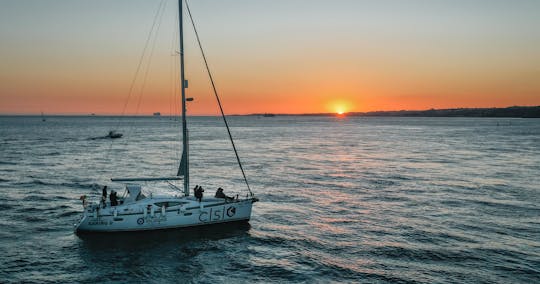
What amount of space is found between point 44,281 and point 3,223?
1243 cm

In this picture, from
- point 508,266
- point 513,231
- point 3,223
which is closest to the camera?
point 508,266

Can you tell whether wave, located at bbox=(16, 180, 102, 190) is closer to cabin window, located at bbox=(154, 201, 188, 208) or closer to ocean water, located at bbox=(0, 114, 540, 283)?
ocean water, located at bbox=(0, 114, 540, 283)

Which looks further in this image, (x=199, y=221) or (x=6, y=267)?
(x=199, y=221)

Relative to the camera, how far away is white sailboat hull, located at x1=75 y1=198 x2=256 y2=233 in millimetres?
28359

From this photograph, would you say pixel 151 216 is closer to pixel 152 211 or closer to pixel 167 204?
pixel 152 211

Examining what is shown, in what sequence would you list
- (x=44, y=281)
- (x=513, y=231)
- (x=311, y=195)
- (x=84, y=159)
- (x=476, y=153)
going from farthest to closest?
1. (x=476, y=153)
2. (x=84, y=159)
3. (x=311, y=195)
4. (x=513, y=231)
5. (x=44, y=281)

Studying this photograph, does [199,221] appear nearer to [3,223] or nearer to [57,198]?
[3,223]

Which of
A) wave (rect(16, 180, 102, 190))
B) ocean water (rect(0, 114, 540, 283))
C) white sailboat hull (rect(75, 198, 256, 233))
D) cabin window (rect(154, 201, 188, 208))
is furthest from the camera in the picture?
wave (rect(16, 180, 102, 190))

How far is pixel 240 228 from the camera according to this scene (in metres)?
31.0

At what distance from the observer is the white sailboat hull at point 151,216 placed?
28359mm

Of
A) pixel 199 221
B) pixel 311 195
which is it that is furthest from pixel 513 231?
pixel 199 221

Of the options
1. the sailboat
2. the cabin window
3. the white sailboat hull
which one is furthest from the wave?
the cabin window

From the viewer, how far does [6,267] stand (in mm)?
23312

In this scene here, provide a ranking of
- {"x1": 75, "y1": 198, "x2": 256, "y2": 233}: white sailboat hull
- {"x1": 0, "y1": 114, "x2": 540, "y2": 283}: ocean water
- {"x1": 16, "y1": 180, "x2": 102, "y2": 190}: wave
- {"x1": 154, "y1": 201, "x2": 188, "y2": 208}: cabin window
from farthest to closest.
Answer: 1. {"x1": 16, "y1": 180, "x2": 102, "y2": 190}: wave
2. {"x1": 154, "y1": 201, "x2": 188, "y2": 208}: cabin window
3. {"x1": 75, "y1": 198, "x2": 256, "y2": 233}: white sailboat hull
4. {"x1": 0, "y1": 114, "x2": 540, "y2": 283}: ocean water
